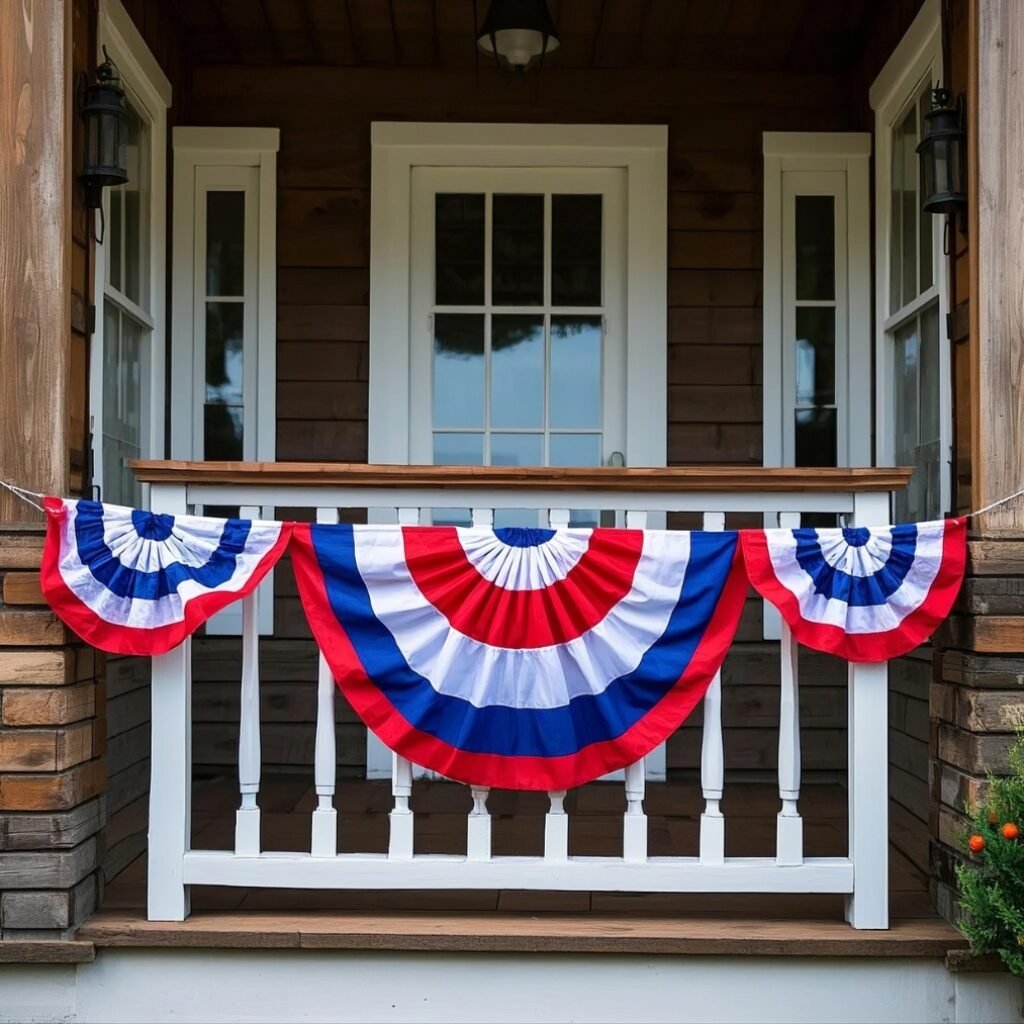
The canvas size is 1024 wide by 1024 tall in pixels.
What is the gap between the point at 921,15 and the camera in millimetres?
3480

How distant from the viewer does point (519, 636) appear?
2678mm

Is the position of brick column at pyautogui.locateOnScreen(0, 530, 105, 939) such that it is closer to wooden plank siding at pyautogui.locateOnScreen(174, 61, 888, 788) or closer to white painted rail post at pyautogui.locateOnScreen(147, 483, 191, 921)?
white painted rail post at pyautogui.locateOnScreen(147, 483, 191, 921)

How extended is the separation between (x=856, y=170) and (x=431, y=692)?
2.64m

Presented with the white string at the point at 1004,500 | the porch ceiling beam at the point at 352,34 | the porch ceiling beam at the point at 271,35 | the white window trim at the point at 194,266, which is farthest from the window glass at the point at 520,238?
the white string at the point at 1004,500

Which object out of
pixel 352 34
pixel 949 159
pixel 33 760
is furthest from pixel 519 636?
pixel 352 34

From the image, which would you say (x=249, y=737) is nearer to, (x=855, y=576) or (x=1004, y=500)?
(x=855, y=576)

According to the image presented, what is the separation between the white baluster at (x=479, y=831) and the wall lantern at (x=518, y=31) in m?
2.22

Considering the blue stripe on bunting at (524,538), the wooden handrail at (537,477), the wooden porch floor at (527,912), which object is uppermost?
the wooden handrail at (537,477)

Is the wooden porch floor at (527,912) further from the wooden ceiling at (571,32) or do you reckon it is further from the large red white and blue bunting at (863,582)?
the wooden ceiling at (571,32)

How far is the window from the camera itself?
4285mm

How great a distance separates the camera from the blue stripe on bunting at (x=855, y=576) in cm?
267

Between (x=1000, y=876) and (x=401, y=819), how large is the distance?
4.15 feet

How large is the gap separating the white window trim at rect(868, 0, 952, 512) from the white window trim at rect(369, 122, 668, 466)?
0.72m

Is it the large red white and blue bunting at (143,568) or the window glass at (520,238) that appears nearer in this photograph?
the large red white and blue bunting at (143,568)
